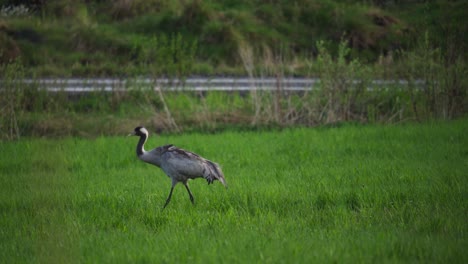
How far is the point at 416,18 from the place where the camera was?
25.8m

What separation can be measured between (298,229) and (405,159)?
184 inches

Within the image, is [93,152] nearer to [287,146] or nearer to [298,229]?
[287,146]

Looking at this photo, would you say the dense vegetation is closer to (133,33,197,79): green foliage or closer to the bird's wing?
(133,33,197,79): green foliage

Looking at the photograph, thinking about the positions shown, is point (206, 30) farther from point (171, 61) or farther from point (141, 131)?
point (141, 131)

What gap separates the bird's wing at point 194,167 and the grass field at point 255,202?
37cm

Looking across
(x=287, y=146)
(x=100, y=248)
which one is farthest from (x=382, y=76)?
A: (x=100, y=248)

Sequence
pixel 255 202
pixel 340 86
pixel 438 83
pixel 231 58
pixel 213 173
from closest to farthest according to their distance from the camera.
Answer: pixel 255 202
pixel 213 173
pixel 438 83
pixel 340 86
pixel 231 58

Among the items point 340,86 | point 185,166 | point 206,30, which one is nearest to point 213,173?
point 185,166

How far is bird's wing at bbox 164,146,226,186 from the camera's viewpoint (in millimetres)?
8984

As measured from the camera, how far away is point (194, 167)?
901 centimetres

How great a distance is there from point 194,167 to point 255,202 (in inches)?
40.8

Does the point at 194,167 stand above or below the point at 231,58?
above

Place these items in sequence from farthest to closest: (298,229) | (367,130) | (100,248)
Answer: (367,130)
(298,229)
(100,248)

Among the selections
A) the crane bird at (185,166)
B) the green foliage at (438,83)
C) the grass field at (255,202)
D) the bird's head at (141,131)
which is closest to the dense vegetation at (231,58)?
the green foliage at (438,83)
